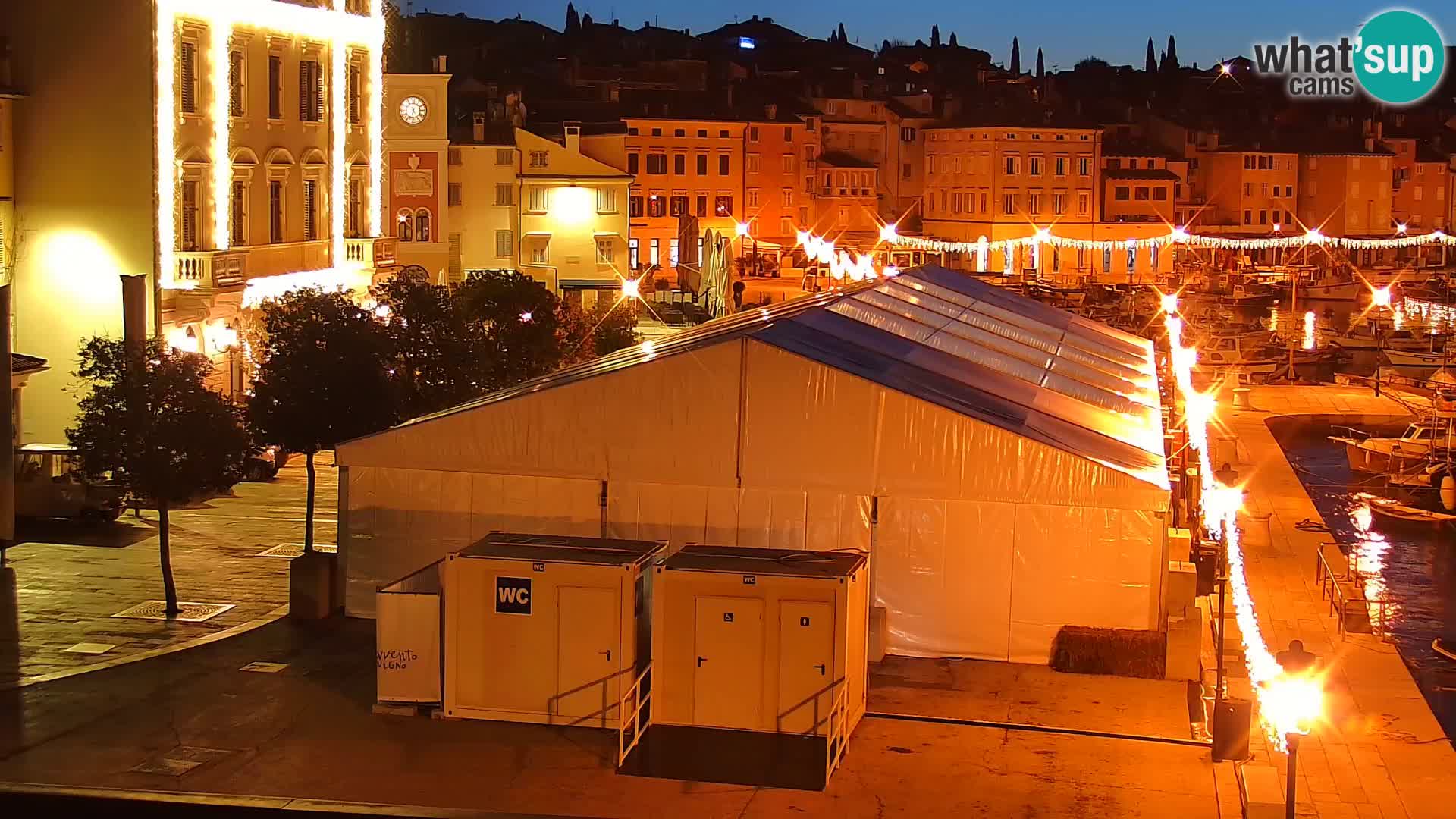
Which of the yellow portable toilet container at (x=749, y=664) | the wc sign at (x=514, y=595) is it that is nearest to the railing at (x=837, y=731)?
the yellow portable toilet container at (x=749, y=664)

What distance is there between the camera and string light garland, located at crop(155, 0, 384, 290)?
34.7 meters

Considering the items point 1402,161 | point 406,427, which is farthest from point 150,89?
point 1402,161

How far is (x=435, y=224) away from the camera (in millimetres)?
60719

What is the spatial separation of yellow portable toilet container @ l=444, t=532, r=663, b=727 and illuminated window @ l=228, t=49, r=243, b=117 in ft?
76.2

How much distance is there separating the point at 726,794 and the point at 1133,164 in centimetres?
9428

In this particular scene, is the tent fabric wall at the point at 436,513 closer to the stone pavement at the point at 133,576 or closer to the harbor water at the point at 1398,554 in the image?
the stone pavement at the point at 133,576

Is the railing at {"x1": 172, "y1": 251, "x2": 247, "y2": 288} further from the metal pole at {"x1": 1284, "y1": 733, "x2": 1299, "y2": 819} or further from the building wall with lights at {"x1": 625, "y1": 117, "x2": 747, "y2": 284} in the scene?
the building wall with lights at {"x1": 625, "y1": 117, "x2": 747, "y2": 284}

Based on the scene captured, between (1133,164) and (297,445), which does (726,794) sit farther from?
(1133,164)

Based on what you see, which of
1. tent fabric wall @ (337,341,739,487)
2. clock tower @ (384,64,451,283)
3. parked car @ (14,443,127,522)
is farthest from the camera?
clock tower @ (384,64,451,283)

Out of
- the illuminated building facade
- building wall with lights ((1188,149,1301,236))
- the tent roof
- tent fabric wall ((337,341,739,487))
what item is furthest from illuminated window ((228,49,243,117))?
building wall with lights ((1188,149,1301,236))

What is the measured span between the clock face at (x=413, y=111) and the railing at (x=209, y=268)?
24.0 m

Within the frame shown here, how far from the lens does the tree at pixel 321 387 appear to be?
23438mm

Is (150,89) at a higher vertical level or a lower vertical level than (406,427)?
higher

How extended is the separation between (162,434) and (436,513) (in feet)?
11.4
